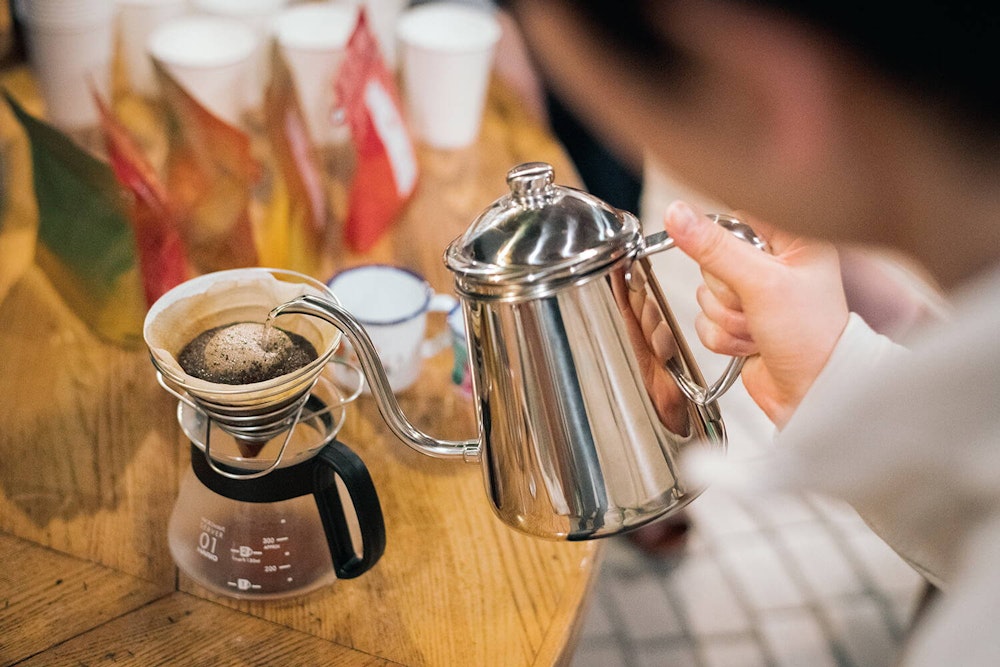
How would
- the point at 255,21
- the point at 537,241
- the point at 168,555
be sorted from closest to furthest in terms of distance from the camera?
the point at 537,241 → the point at 168,555 → the point at 255,21

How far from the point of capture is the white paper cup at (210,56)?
3.93ft

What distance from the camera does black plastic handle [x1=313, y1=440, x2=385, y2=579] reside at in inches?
25.8

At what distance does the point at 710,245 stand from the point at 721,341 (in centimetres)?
17

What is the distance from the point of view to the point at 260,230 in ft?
3.61

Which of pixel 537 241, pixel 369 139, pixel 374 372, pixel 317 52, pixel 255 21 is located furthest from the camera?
pixel 255 21

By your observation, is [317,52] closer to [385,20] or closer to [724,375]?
[385,20]

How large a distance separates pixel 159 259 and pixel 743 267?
59 cm

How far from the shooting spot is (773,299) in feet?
2.32

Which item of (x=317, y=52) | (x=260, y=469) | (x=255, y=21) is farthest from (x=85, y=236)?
(x=255, y=21)

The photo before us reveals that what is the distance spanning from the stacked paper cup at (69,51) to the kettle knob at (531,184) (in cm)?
83

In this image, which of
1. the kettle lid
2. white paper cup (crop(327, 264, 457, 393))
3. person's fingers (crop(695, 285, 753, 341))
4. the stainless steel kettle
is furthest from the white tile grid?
the kettle lid

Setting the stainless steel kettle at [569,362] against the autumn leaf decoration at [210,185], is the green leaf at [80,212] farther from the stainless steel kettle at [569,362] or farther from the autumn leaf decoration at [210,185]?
the stainless steel kettle at [569,362]

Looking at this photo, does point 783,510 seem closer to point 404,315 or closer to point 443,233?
point 443,233

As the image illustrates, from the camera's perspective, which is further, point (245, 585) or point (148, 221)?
point (148, 221)
